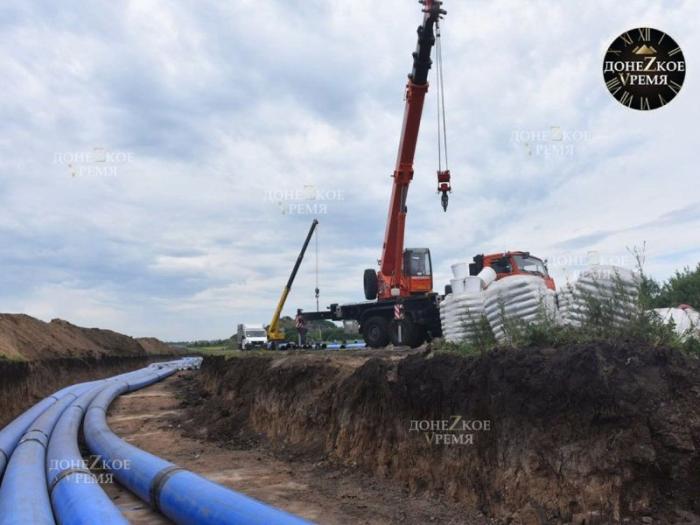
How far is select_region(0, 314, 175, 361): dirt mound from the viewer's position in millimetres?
20172

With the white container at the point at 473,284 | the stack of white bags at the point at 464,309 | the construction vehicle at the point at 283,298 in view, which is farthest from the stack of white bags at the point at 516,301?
the construction vehicle at the point at 283,298

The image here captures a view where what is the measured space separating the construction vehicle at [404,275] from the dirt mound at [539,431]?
7.09 metres

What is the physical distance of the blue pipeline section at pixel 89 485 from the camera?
4.61 m

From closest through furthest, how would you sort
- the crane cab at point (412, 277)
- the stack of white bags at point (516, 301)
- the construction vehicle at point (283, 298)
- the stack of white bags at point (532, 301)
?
the stack of white bags at point (532, 301)
the stack of white bags at point (516, 301)
the crane cab at point (412, 277)
the construction vehicle at point (283, 298)

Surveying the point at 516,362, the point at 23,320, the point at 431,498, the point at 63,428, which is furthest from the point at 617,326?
the point at 23,320

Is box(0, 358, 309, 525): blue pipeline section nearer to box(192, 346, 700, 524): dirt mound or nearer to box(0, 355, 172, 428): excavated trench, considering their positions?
box(192, 346, 700, 524): dirt mound

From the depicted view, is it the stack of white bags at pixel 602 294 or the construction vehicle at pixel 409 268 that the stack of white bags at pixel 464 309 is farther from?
the construction vehicle at pixel 409 268

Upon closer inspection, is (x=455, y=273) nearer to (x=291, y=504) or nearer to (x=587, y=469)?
(x=291, y=504)

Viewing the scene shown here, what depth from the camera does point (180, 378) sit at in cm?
2286

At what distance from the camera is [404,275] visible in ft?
52.7

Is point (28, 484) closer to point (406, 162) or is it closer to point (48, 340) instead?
point (406, 162)

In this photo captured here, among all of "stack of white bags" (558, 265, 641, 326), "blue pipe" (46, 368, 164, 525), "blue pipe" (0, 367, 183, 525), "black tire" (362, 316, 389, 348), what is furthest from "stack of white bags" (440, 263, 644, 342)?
"black tire" (362, 316, 389, 348)

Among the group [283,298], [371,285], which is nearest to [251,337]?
[283,298]

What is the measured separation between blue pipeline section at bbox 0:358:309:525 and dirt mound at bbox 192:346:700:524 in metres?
2.24
